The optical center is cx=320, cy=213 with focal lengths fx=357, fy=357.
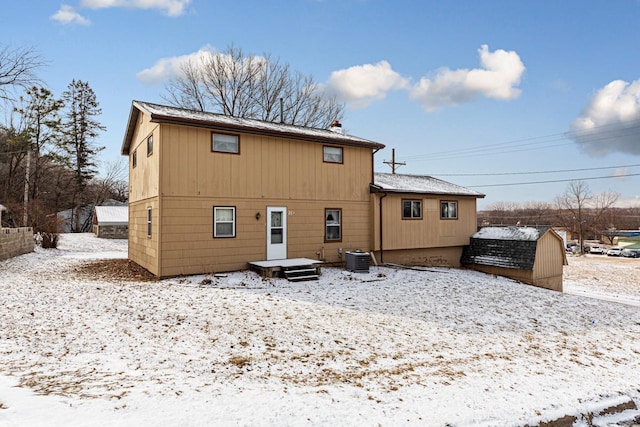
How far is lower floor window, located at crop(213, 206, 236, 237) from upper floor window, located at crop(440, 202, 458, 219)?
9899 mm

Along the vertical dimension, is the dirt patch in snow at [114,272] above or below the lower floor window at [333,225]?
below

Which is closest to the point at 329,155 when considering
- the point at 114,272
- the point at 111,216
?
the point at 114,272

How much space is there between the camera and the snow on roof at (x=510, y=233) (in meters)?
15.5

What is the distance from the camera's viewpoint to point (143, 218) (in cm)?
1315

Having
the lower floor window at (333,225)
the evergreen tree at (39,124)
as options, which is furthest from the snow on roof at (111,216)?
the lower floor window at (333,225)

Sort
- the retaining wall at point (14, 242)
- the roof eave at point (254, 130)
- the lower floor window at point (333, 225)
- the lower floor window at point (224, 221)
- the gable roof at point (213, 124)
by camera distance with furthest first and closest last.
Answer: the retaining wall at point (14, 242), the lower floor window at point (333, 225), the lower floor window at point (224, 221), the gable roof at point (213, 124), the roof eave at point (254, 130)

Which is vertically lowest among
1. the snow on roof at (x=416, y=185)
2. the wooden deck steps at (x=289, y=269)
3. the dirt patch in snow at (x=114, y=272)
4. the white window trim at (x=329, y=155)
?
the dirt patch in snow at (x=114, y=272)

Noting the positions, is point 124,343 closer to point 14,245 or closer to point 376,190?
→ point 376,190

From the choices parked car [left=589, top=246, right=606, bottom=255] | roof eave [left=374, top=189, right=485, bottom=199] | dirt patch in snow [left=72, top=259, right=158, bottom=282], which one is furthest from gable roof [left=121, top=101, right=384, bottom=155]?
parked car [left=589, top=246, right=606, bottom=255]

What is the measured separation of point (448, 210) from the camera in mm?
17016

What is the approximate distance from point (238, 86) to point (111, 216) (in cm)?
1456

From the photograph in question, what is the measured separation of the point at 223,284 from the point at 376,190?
24.2 ft

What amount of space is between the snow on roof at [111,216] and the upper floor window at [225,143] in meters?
20.5

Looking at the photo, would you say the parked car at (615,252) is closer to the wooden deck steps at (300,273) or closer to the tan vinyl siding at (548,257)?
the tan vinyl siding at (548,257)
